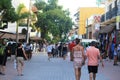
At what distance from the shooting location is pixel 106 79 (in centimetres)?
1927

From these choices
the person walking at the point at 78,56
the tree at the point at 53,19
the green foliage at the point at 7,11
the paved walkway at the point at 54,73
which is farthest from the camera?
the tree at the point at 53,19

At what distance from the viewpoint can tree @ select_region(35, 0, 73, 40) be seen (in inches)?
3213

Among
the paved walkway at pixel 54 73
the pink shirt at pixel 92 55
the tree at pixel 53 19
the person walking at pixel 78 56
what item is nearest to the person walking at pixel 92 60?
the pink shirt at pixel 92 55

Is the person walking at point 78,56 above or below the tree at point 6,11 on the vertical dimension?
below

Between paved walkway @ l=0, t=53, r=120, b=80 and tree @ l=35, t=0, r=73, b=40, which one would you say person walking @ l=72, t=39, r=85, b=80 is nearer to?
paved walkway @ l=0, t=53, r=120, b=80

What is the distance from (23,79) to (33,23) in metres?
64.3

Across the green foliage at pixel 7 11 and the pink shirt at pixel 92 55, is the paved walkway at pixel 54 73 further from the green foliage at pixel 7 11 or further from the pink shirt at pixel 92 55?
the green foliage at pixel 7 11

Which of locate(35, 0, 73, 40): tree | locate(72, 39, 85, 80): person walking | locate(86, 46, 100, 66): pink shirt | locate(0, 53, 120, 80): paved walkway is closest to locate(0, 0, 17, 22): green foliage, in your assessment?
locate(0, 53, 120, 80): paved walkway

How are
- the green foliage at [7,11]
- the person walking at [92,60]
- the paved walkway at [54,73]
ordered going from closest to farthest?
the person walking at [92,60] < the paved walkway at [54,73] < the green foliage at [7,11]

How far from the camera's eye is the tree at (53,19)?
8161cm

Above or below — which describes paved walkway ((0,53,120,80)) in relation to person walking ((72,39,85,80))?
below

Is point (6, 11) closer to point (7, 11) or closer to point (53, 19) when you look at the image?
point (7, 11)

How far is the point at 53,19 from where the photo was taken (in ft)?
273

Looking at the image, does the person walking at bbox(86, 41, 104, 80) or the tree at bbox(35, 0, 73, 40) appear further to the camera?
the tree at bbox(35, 0, 73, 40)
